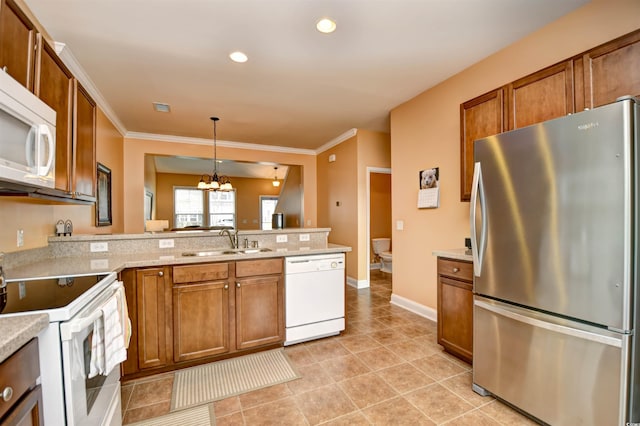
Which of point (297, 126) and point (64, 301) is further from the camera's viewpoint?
point (297, 126)

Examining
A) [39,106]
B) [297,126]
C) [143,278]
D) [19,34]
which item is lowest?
[143,278]

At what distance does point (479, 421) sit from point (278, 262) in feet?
5.95

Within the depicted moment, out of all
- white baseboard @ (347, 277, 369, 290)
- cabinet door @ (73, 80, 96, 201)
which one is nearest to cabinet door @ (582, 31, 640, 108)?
cabinet door @ (73, 80, 96, 201)

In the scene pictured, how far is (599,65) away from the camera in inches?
69.6

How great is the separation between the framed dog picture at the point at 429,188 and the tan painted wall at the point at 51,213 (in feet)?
12.0

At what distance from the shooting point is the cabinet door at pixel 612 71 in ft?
5.42

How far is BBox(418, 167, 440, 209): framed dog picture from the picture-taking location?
320 cm

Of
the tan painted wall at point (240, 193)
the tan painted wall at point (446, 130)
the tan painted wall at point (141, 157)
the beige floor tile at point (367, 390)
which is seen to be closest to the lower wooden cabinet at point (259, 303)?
the beige floor tile at point (367, 390)

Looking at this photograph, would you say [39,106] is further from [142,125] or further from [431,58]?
[142,125]

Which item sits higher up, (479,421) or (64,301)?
(64,301)

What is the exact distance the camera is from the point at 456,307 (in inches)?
91.1

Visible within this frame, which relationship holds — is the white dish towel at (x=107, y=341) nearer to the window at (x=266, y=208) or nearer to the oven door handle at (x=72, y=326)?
the oven door handle at (x=72, y=326)

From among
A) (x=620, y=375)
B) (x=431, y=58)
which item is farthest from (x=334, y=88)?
(x=620, y=375)

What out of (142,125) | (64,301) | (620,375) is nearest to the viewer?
(64,301)
